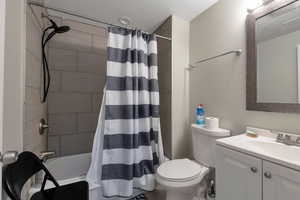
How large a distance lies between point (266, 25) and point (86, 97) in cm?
212

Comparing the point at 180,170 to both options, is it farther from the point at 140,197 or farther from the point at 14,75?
the point at 14,75

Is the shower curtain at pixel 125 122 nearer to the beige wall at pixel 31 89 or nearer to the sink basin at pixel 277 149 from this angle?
the beige wall at pixel 31 89

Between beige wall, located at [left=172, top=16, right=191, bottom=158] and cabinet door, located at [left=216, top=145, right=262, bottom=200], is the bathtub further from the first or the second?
cabinet door, located at [left=216, top=145, right=262, bottom=200]

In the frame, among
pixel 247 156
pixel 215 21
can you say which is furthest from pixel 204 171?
pixel 215 21

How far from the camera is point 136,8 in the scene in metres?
1.62

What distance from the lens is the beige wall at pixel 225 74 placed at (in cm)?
116

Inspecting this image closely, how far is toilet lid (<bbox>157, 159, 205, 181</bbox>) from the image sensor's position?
1162 mm

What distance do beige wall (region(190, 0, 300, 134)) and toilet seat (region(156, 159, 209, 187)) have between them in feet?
1.64

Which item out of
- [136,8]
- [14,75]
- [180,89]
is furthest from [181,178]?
[136,8]

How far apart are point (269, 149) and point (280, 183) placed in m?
0.33

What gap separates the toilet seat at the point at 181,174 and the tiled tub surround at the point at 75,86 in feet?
4.08

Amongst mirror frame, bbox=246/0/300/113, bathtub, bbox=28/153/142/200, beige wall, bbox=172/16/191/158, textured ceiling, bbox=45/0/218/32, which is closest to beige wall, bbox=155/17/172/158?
beige wall, bbox=172/16/191/158

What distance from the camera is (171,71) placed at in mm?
1751

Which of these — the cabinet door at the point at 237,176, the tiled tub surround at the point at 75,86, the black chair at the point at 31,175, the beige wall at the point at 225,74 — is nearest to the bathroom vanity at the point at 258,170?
Answer: the cabinet door at the point at 237,176
